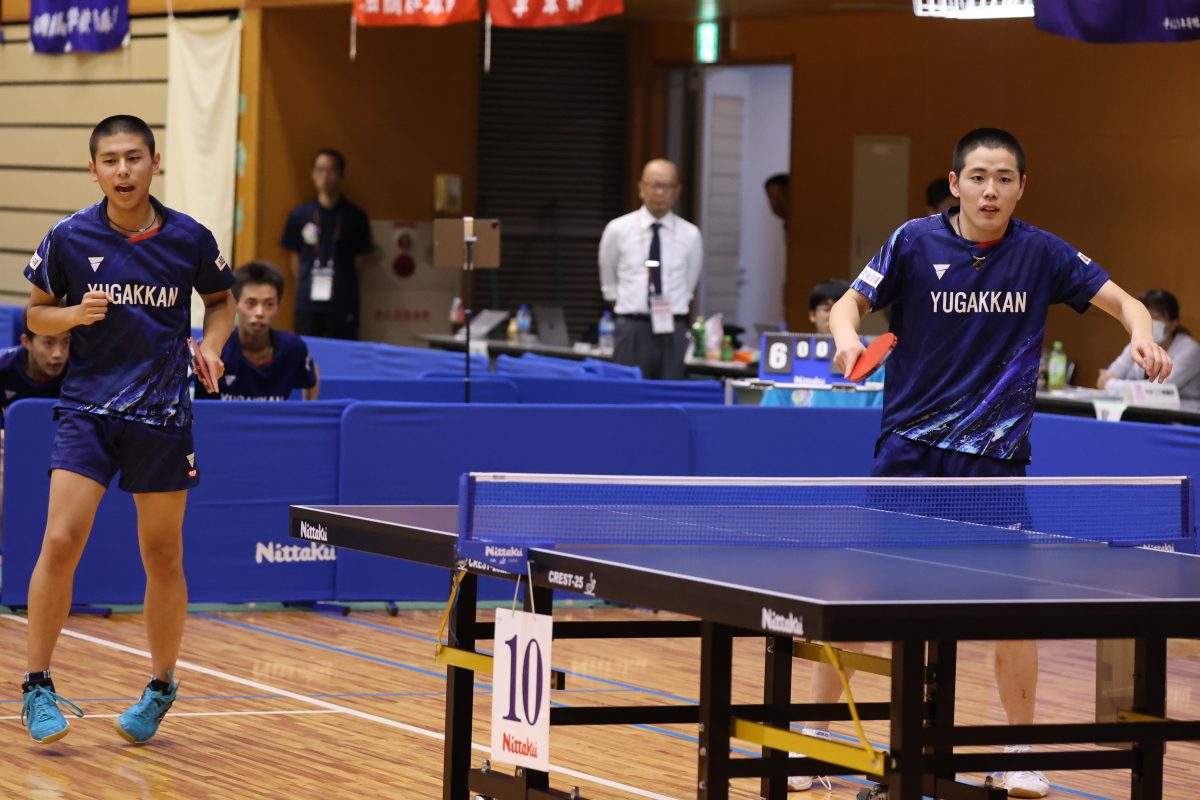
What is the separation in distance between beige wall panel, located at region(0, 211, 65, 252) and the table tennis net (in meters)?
13.2

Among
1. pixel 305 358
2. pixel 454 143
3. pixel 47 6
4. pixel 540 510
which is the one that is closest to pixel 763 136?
pixel 454 143

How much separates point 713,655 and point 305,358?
470 centimetres

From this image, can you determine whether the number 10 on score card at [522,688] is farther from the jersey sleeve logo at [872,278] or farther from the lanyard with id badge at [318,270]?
the lanyard with id badge at [318,270]

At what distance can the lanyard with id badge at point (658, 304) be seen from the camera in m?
12.2

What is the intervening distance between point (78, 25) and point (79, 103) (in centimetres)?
73

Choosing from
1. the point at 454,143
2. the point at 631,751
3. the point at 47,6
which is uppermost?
the point at 47,6

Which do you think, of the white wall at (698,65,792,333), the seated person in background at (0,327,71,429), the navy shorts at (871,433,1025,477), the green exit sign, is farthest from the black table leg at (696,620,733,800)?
the white wall at (698,65,792,333)

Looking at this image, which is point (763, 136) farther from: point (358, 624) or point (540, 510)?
point (540, 510)

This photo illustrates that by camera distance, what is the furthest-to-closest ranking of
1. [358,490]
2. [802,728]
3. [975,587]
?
[358,490], [802,728], [975,587]

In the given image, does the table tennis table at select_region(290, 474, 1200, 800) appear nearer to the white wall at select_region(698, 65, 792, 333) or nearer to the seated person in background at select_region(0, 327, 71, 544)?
the seated person in background at select_region(0, 327, 71, 544)

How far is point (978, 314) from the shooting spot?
5020 millimetres

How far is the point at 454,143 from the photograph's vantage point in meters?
16.6

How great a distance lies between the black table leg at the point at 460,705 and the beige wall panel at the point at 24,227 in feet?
44.5

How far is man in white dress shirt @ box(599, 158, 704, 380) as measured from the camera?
12.2 metres
